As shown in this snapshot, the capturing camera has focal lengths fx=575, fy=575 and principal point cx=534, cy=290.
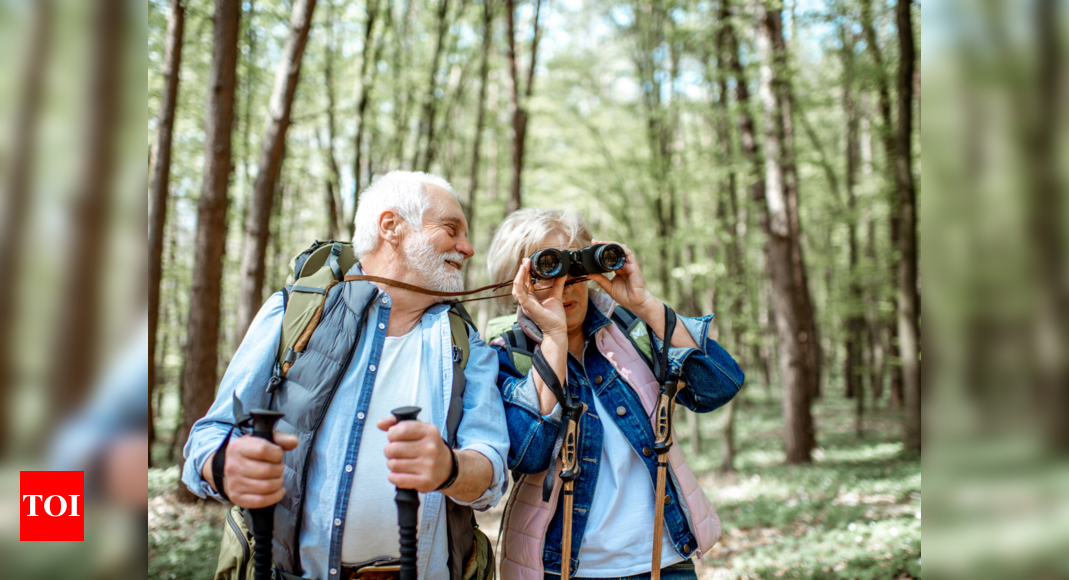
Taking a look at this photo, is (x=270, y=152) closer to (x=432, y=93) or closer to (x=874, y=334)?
(x=432, y=93)

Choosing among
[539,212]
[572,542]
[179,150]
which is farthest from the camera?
[179,150]

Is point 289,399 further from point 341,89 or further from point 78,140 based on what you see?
point 341,89

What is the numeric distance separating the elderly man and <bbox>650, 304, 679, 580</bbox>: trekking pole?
21.1 inches

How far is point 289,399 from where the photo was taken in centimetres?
179

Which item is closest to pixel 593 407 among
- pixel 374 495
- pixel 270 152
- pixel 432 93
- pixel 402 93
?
pixel 374 495

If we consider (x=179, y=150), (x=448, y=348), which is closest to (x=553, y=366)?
(x=448, y=348)

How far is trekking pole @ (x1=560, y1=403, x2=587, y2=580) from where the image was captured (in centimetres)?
188

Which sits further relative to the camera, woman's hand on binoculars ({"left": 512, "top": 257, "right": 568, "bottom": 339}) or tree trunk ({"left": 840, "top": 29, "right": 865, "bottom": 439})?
tree trunk ({"left": 840, "top": 29, "right": 865, "bottom": 439})

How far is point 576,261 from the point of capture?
2123 millimetres

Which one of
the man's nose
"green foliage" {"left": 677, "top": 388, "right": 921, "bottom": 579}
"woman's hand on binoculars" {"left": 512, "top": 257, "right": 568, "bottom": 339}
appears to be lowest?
"green foliage" {"left": 677, "top": 388, "right": 921, "bottom": 579}

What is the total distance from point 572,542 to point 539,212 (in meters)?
1.23

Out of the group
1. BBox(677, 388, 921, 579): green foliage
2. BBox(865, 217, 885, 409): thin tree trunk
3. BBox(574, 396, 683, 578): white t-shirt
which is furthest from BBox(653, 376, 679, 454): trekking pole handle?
BBox(865, 217, 885, 409): thin tree trunk

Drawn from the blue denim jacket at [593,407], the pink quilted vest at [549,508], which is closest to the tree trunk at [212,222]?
the blue denim jacket at [593,407]

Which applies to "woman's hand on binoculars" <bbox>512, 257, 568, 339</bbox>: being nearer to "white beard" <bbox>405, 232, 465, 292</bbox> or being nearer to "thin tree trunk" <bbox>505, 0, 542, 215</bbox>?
"white beard" <bbox>405, 232, 465, 292</bbox>
